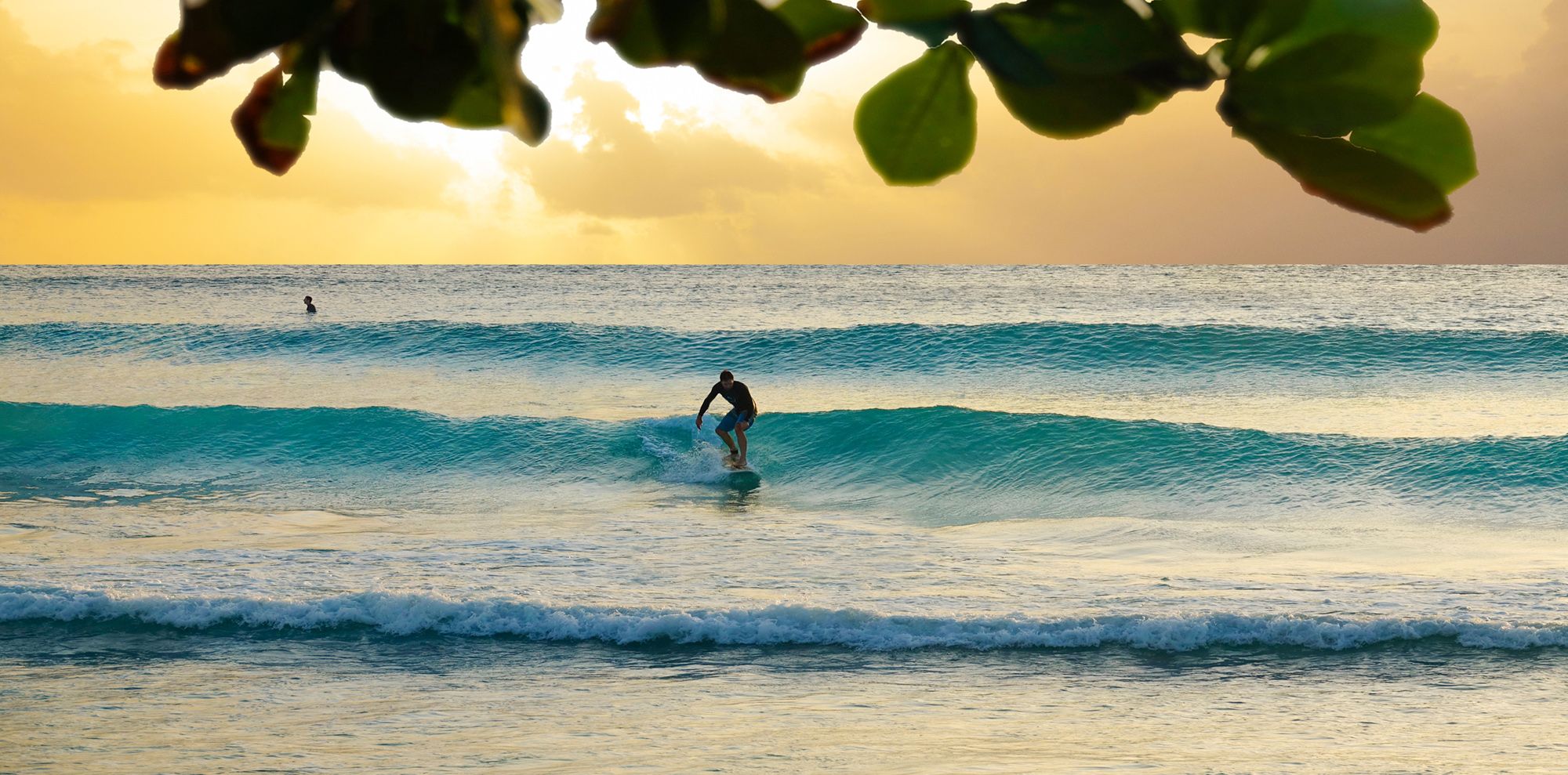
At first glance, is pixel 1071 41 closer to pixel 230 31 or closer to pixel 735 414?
pixel 230 31

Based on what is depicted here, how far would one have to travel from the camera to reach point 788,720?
223 inches

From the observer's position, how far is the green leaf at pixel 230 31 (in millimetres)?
339

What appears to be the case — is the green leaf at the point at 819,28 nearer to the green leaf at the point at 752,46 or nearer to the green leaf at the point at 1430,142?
the green leaf at the point at 752,46

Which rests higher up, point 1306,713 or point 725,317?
point 725,317

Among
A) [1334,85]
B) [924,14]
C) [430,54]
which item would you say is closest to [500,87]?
[430,54]

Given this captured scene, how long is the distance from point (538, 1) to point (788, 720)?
5551mm

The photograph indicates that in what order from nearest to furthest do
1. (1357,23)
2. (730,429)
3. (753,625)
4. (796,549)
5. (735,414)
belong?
(1357,23)
(753,625)
(796,549)
(735,414)
(730,429)

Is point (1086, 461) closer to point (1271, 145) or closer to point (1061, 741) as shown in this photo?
point (1061, 741)

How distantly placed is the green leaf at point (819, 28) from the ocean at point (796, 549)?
4912 millimetres

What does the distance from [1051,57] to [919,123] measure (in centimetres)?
6

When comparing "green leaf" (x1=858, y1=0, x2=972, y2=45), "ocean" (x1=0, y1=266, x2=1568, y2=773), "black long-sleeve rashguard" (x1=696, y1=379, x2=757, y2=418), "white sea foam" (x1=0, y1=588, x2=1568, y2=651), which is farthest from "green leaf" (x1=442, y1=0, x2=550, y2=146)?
"black long-sleeve rashguard" (x1=696, y1=379, x2=757, y2=418)

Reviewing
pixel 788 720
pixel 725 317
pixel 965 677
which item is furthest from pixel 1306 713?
pixel 725 317

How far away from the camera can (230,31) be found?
0.34m

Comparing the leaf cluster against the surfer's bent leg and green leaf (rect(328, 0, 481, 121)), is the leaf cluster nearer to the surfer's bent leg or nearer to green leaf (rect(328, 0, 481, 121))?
green leaf (rect(328, 0, 481, 121))
